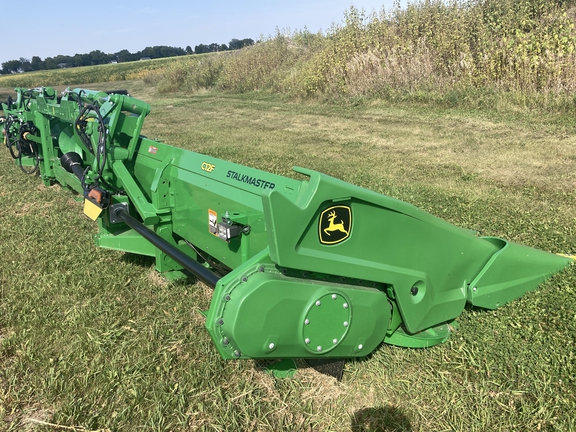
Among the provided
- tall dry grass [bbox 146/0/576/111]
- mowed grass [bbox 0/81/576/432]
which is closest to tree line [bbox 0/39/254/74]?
tall dry grass [bbox 146/0/576/111]

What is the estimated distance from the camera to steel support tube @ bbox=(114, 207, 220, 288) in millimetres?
2280

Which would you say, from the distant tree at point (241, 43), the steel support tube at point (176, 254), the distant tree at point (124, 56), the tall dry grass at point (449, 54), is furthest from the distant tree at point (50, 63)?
the steel support tube at point (176, 254)

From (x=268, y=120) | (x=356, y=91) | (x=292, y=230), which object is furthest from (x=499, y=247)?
(x=356, y=91)

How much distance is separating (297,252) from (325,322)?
Answer: 39 centimetres

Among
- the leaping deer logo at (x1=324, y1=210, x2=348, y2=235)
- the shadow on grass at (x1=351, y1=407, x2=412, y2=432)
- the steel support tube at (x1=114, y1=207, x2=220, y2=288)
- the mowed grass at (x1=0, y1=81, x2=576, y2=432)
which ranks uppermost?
the leaping deer logo at (x1=324, y1=210, x2=348, y2=235)

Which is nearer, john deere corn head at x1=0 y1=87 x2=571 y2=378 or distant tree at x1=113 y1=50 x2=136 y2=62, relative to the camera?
john deere corn head at x1=0 y1=87 x2=571 y2=378

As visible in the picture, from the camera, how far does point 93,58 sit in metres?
71.6

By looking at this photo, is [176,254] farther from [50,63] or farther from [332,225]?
[50,63]

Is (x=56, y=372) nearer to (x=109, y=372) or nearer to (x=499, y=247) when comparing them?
(x=109, y=372)

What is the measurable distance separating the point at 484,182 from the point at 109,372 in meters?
5.11

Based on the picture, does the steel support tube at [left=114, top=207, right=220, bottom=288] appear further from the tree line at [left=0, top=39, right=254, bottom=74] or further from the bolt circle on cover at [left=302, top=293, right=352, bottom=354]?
the tree line at [left=0, top=39, right=254, bottom=74]

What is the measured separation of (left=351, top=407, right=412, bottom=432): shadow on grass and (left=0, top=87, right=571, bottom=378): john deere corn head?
0.32 meters

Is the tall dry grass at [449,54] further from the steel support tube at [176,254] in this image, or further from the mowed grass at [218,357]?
the steel support tube at [176,254]

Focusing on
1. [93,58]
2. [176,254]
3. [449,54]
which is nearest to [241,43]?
[93,58]
